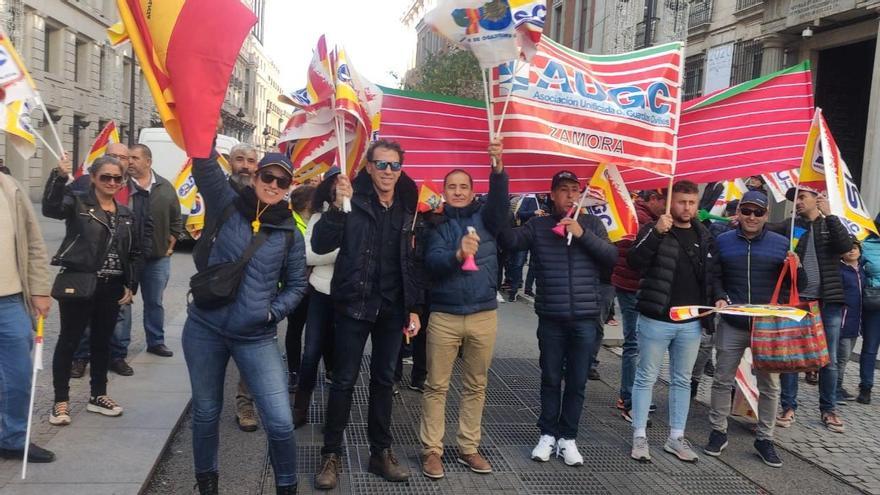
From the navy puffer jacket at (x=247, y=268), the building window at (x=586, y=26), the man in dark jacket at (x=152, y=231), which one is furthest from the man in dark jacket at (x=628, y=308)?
the building window at (x=586, y=26)

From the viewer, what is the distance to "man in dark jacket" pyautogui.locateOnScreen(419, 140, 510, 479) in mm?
→ 4395

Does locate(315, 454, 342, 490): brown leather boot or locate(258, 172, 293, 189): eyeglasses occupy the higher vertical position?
locate(258, 172, 293, 189): eyeglasses

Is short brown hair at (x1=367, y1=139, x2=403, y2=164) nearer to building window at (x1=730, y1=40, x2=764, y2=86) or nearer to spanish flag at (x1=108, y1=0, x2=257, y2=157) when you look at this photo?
spanish flag at (x1=108, y1=0, x2=257, y2=157)

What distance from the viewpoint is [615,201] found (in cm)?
525

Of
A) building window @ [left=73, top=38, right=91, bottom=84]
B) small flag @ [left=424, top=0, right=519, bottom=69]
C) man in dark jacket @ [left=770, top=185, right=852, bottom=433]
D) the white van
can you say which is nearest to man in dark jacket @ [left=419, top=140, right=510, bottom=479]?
small flag @ [left=424, top=0, right=519, bottom=69]

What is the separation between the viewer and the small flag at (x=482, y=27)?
167 inches

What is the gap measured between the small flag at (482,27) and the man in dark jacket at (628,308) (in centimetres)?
225

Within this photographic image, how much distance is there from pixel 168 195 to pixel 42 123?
22919 millimetres

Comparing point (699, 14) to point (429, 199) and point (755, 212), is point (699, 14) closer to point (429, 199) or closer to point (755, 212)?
point (755, 212)

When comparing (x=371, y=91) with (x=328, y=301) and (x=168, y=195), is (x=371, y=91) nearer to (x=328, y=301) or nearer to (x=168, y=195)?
(x=328, y=301)

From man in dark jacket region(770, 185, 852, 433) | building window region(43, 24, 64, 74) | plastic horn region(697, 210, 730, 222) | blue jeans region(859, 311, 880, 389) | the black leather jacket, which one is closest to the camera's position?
the black leather jacket

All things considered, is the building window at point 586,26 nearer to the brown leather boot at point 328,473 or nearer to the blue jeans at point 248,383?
the brown leather boot at point 328,473

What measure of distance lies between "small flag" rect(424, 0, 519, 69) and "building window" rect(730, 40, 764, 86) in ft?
48.6

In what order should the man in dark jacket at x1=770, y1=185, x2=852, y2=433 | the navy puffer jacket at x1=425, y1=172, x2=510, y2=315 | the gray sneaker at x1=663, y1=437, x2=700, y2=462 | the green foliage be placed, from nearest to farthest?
the navy puffer jacket at x1=425, y1=172, x2=510, y2=315
the gray sneaker at x1=663, y1=437, x2=700, y2=462
the man in dark jacket at x1=770, y1=185, x2=852, y2=433
the green foliage
